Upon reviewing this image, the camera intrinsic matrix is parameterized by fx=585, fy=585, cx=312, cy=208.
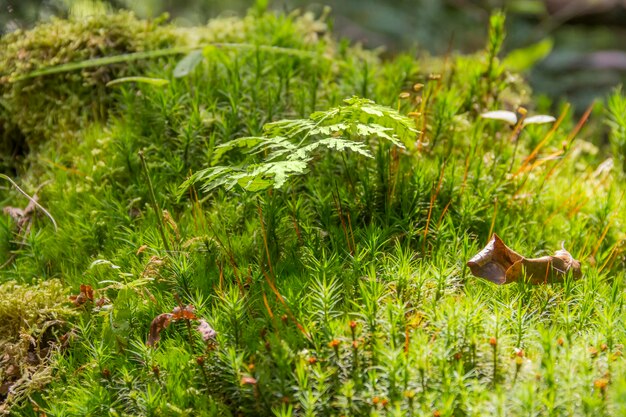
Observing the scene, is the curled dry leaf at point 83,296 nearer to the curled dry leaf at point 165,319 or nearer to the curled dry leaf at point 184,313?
the curled dry leaf at point 165,319

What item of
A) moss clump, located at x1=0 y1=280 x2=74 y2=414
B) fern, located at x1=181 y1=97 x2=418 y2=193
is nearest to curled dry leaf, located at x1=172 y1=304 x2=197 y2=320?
fern, located at x1=181 y1=97 x2=418 y2=193

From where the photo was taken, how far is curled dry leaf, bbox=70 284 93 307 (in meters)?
2.88

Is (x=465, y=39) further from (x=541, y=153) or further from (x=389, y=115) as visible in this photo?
(x=389, y=115)

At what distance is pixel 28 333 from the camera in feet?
9.36

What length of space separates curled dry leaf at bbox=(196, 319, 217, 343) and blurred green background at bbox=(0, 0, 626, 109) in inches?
230

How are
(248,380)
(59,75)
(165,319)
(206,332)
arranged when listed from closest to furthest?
(248,380) < (206,332) < (165,319) < (59,75)

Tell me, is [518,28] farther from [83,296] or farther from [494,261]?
[83,296]

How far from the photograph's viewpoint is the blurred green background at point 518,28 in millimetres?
8211

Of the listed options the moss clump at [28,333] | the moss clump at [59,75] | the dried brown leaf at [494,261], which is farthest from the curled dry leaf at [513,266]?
the moss clump at [59,75]

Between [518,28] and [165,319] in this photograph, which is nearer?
[165,319]

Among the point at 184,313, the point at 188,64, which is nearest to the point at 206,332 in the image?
the point at 184,313

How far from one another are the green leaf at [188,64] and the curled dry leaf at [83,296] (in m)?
1.68

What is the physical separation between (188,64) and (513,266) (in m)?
2.53

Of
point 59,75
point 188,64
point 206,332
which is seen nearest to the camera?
point 206,332
